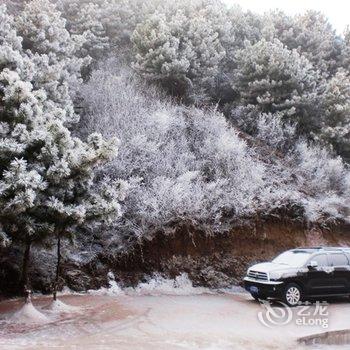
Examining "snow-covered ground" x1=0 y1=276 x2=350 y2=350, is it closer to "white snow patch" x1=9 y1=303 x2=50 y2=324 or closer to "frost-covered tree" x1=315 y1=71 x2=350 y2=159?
"white snow patch" x1=9 y1=303 x2=50 y2=324

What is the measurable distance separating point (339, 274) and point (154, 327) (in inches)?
256

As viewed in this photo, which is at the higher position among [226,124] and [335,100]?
[335,100]

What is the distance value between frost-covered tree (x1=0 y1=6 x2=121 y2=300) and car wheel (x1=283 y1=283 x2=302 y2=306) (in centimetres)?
525

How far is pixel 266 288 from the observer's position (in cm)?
1315

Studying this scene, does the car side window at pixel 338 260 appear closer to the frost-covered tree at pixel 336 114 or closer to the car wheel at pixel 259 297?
the car wheel at pixel 259 297

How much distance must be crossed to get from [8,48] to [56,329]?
26.8ft

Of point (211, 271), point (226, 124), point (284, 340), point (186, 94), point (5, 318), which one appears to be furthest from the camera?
point (186, 94)

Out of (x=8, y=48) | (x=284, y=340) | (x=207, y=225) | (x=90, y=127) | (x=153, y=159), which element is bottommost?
(x=284, y=340)

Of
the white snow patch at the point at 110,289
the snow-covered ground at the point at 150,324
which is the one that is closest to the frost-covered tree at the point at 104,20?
the white snow patch at the point at 110,289

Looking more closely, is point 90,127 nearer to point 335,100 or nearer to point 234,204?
point 234,204

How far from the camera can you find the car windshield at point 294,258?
13.7m

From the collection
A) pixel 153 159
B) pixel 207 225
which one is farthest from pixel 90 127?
pixel 207 225

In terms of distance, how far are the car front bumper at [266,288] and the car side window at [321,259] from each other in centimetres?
152

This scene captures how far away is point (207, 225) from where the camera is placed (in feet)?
53.4
